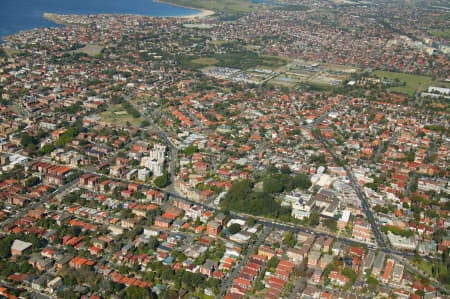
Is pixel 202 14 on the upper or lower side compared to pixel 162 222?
upper

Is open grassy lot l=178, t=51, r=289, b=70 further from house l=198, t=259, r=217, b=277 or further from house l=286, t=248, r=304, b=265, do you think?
house l=198, t=259, r=217, b=277

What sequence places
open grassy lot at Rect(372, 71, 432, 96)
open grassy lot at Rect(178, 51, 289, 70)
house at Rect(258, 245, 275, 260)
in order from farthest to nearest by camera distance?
open grassy lot at Rect(178, 51, 289, 70) < open grassy lot at Rect(372, 71, 432, 96) < house at Rect(258, 245, 275, 260)

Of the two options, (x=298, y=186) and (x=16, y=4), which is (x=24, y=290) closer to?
(x=298, y=186)

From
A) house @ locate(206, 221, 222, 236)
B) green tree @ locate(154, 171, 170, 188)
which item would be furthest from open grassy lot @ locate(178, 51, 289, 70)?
house @ locate(206, 221, 222, 236)

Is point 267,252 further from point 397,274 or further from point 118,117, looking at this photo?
point 118,117

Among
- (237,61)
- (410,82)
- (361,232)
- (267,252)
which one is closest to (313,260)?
(267,252)

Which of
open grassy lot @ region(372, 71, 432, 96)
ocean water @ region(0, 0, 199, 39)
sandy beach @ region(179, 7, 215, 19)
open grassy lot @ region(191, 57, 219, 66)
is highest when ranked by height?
sandy beach @ region(179, 7, 215, 19)
